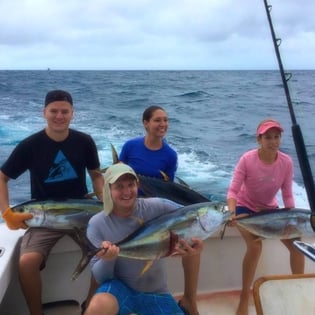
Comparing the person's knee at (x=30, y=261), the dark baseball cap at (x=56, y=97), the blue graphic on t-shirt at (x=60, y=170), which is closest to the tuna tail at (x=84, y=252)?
the person's knee at (x=30, y=261)

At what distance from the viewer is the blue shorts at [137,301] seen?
7.20ft

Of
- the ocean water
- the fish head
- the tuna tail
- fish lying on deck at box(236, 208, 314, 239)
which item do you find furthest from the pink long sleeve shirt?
the tuna tail

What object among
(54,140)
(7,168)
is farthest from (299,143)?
(7,168)

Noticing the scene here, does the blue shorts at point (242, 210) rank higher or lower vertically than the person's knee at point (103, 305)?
higher

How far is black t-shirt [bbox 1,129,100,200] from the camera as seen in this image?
8.93 ft

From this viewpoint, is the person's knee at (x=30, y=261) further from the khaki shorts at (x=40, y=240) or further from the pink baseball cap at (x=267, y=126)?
the pink baseball cap at (x=267, y=126)

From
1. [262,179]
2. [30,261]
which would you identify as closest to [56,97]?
[30,261]

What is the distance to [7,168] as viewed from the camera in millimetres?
2713

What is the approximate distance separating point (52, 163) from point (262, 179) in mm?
1336

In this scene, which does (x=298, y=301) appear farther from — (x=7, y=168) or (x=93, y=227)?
(x=7, y=168)

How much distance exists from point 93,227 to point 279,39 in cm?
147

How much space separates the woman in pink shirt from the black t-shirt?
0.96m

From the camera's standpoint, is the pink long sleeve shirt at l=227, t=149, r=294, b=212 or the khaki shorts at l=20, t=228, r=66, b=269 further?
the pink long sleeve shirt at l=227, t=149, r=294, b=212

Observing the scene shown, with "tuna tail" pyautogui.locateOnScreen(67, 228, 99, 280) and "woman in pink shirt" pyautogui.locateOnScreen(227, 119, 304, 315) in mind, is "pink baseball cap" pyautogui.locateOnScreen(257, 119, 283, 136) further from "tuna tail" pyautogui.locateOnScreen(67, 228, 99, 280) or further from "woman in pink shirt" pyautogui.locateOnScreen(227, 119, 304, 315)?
"tuna tail" pyautogui.locateOnScreen(67, 228, 99, 280)
